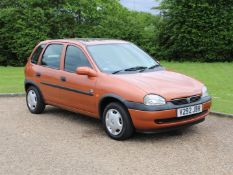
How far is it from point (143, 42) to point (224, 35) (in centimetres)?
408

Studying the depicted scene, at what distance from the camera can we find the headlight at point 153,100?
7184mm

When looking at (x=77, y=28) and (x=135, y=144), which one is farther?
(x=77, y=28)

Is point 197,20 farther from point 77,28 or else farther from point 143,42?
point 77,28

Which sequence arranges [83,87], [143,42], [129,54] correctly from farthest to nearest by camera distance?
[143,42]
[129,54]
[83,87]

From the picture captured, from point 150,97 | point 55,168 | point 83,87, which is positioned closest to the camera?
point 55,168

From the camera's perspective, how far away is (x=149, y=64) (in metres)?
8.74

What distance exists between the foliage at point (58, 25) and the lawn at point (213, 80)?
3.99m

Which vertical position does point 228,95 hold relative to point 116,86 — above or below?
below

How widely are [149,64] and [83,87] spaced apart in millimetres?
1394

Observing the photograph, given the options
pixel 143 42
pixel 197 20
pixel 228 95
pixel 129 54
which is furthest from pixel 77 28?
pixel 129 54

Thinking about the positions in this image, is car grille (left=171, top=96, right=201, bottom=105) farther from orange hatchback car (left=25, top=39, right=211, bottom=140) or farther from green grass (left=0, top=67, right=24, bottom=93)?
green grass (left=0, top=67, right=24, bottom=93)

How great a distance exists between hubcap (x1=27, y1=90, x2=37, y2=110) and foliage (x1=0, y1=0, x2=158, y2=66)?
12.9m

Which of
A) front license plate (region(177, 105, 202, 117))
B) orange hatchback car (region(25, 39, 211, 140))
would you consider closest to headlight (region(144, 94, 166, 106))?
orange hatchback car (region(25, 39, 211, 140))

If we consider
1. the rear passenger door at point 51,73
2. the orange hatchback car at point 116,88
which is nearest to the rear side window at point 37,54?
the orange hatchback car at point 116,88
